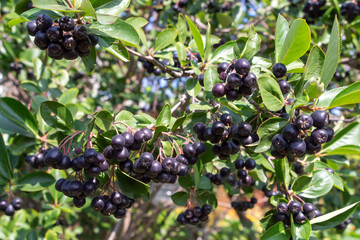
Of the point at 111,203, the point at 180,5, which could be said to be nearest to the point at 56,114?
the point at 111,203

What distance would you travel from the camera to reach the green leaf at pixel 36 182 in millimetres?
2123

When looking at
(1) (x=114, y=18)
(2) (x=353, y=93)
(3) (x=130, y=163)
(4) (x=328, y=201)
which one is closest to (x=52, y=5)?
(1) (x=114, y=18)

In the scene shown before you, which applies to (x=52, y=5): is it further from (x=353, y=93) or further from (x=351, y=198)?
(x=351, y=198)

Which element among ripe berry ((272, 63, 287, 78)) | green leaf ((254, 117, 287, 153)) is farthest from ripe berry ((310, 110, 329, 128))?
ripe berry ((272, 63, 287, 78))

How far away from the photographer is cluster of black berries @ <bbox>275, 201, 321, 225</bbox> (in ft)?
4.85

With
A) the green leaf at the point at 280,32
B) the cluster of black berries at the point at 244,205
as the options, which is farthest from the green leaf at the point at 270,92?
the cluster of black berries at the point at 244,205

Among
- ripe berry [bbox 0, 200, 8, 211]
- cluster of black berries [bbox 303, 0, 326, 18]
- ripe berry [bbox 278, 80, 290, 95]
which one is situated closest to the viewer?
ripe berry [bbox 278, 80, 290, 95]

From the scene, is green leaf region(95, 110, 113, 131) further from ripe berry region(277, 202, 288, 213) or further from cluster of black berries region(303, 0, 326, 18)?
cluster of black berries region(303, 0, 326, 18)

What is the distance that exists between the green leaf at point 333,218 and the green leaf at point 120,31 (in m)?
1.32

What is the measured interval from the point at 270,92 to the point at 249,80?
11 centimetres

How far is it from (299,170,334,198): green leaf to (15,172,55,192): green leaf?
169 centimetres

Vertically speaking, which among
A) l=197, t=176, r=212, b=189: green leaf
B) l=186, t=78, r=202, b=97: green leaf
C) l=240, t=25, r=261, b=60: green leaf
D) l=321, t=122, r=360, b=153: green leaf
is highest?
l=240, t=25, r=261, b=60: green leaf

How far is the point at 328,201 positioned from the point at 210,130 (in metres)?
2.51

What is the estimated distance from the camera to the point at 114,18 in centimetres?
138
